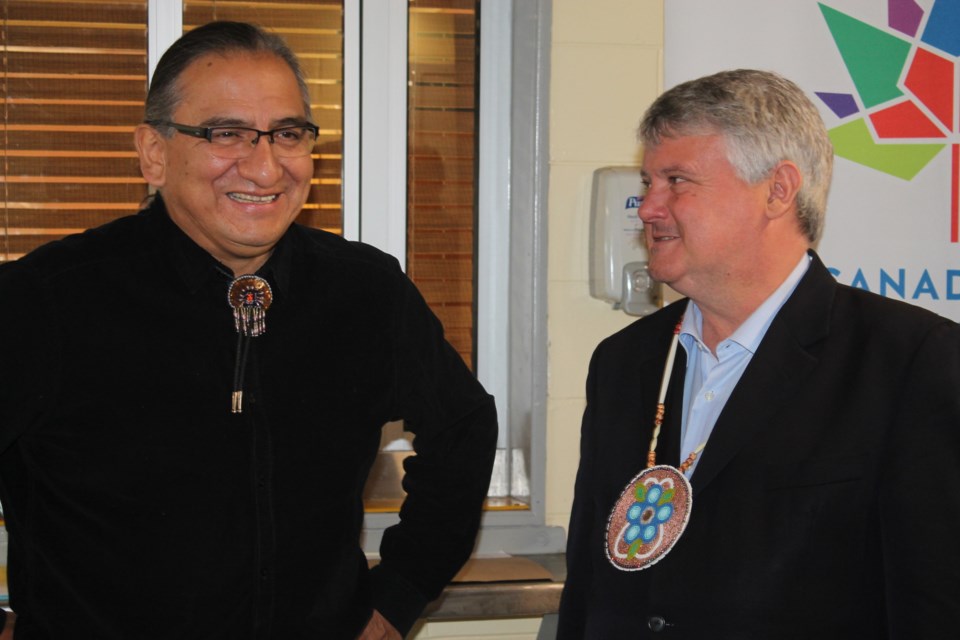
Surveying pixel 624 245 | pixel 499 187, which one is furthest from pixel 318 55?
pixel 624 245

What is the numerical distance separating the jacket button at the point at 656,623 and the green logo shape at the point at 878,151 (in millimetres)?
1742

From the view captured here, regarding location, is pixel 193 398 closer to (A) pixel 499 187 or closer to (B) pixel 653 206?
(B) pixel 653 206

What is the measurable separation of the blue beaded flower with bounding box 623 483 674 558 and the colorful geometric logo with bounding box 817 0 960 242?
5.29ft

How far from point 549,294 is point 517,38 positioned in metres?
0.66

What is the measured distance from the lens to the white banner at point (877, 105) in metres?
2.87

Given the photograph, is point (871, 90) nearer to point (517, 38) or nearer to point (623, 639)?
point (517, 38)

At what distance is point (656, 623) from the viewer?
157 centimetres

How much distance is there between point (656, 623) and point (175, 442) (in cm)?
77

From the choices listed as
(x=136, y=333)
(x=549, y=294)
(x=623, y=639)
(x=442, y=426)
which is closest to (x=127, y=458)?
(x=136, y=333)

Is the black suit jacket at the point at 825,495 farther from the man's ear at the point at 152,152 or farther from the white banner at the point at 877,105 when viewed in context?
the white banner at the point at 877,105

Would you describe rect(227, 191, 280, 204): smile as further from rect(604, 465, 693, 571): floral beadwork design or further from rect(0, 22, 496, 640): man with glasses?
rect(604, 465, 693, 571): floral beadwork design

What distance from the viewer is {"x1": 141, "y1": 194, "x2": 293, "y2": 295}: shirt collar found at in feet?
5.59

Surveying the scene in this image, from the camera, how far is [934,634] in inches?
55.1

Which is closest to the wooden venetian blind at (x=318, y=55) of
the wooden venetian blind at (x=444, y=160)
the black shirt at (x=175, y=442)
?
the wooden venetian blind at (x=444, y=160)
